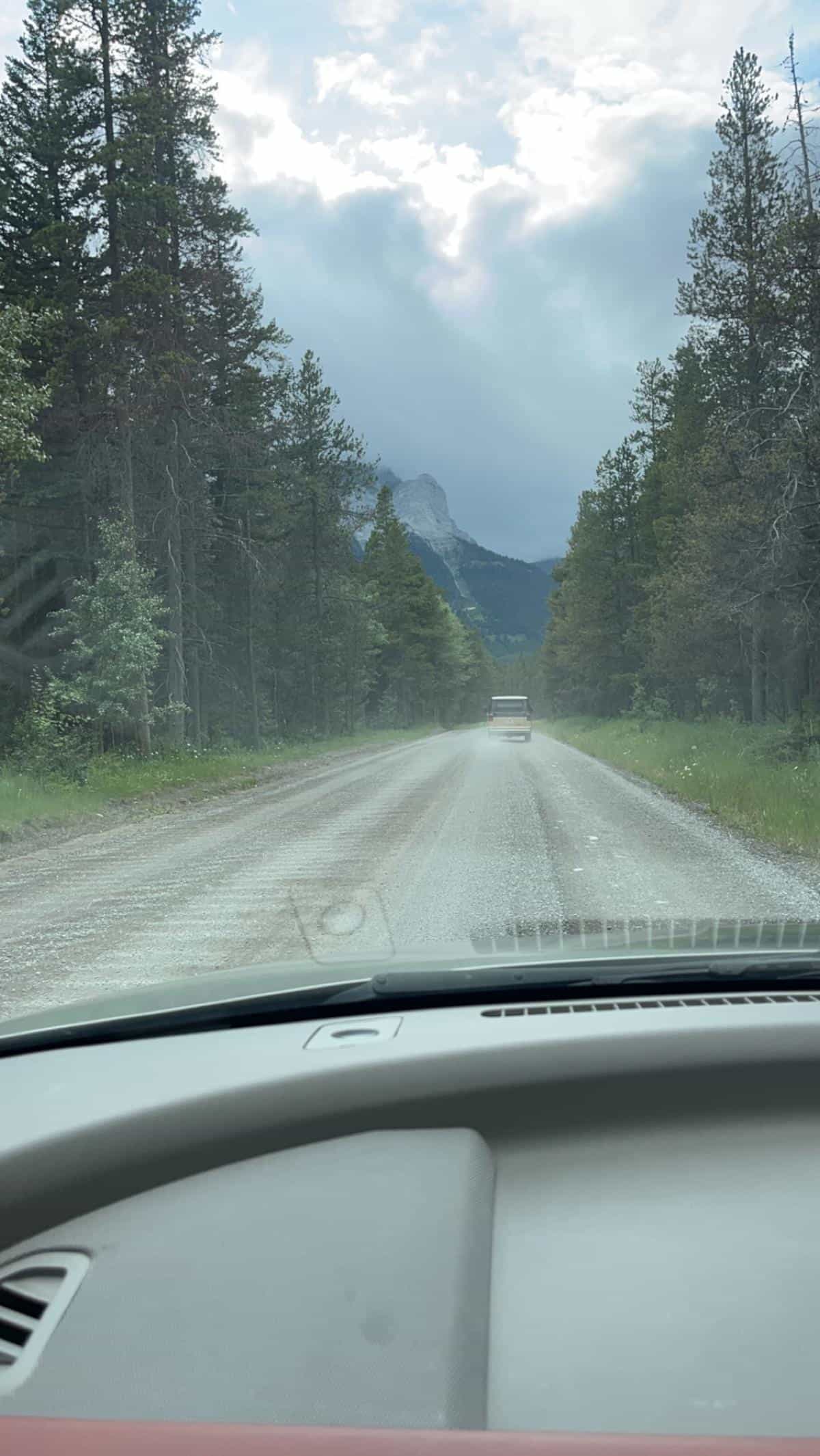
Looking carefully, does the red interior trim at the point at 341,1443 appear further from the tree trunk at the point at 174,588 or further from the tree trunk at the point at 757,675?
the tree trunk at the point at 757,675

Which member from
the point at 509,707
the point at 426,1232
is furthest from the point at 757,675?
the point at 426,1232

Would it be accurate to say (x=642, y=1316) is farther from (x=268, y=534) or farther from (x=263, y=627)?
(x=263, y=627)

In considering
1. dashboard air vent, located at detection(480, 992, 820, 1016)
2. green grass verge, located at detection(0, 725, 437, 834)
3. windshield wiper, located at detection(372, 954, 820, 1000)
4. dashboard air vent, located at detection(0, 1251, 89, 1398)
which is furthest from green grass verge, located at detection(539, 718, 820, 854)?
dashboard air vent, located at detection(0, 1251, 89, 1398)

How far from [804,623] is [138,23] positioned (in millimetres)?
18966

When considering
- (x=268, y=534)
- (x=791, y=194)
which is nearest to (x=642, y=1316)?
(x=791, y=194)

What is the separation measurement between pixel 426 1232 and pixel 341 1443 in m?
0.57

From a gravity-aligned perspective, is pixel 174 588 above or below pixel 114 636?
above

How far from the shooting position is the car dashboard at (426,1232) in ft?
4.96

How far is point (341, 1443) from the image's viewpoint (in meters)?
1.31

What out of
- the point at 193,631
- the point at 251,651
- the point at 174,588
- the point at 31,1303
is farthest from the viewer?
the point at 251,651

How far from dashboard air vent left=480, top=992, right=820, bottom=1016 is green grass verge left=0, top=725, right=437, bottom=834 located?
475 inches

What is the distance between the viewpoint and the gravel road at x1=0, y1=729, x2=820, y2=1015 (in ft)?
21.5

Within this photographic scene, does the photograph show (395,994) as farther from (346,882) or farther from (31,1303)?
(346,882)

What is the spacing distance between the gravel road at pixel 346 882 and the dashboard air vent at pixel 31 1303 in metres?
1.77
